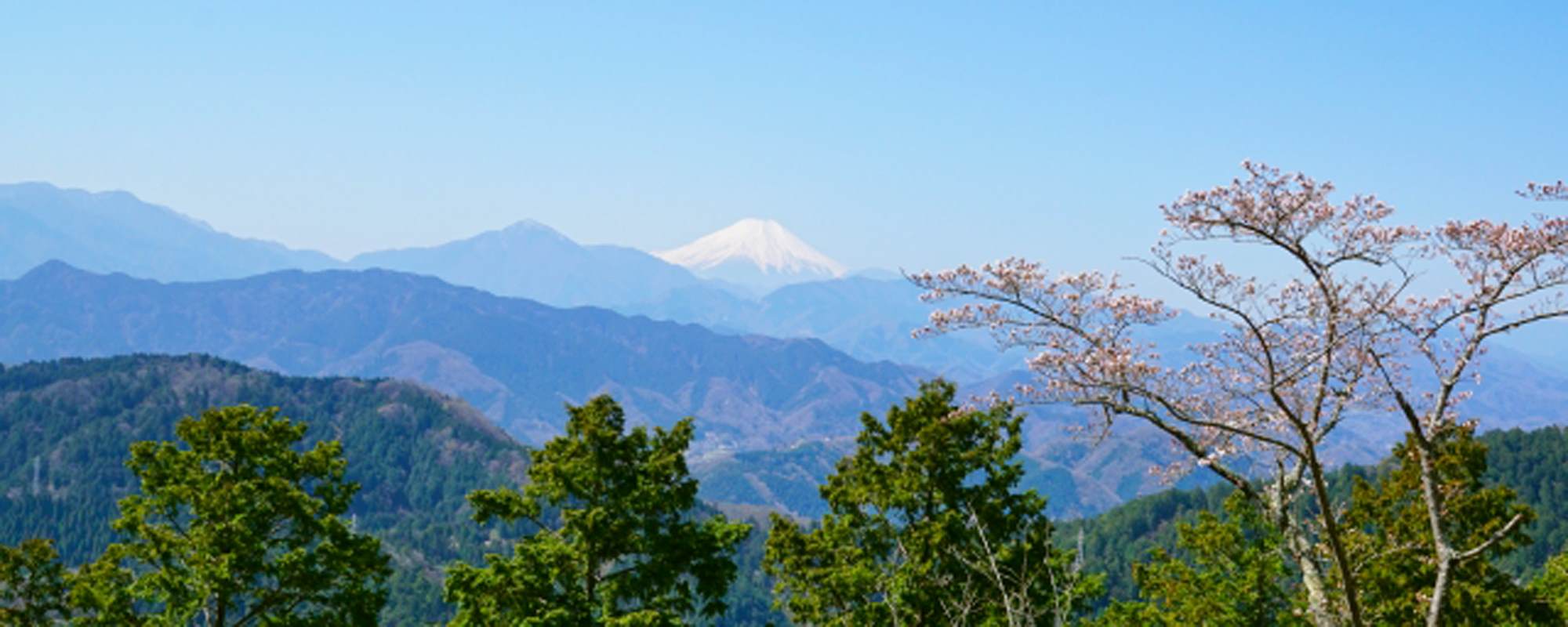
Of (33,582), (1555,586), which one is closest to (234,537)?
(33,582)

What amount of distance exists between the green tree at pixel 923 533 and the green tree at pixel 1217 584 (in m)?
4.60

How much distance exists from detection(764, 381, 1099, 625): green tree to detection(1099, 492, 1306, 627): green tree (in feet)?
15.1

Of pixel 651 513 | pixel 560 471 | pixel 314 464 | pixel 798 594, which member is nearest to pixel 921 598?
pixel 798 594

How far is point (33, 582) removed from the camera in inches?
1109

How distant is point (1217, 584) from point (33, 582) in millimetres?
29760

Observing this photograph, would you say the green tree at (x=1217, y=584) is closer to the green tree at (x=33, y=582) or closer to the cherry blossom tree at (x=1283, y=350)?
the cherry blossom tree at (x=1283, y=350)

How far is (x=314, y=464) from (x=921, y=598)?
13517mm

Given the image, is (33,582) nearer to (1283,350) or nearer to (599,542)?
(599,542)

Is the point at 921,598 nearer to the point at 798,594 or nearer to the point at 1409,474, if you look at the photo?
the point at 798,594

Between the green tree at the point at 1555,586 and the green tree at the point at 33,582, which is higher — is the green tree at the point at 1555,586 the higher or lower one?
the higher one

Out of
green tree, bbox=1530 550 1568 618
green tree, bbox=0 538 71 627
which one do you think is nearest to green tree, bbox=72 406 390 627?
green tree, bbox=0 538 71 627

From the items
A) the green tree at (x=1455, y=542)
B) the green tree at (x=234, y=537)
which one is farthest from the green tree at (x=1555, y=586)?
the green tree at (x=234, y=537)

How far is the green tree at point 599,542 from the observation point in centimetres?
2498

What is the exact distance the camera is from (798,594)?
28375 millimetres
